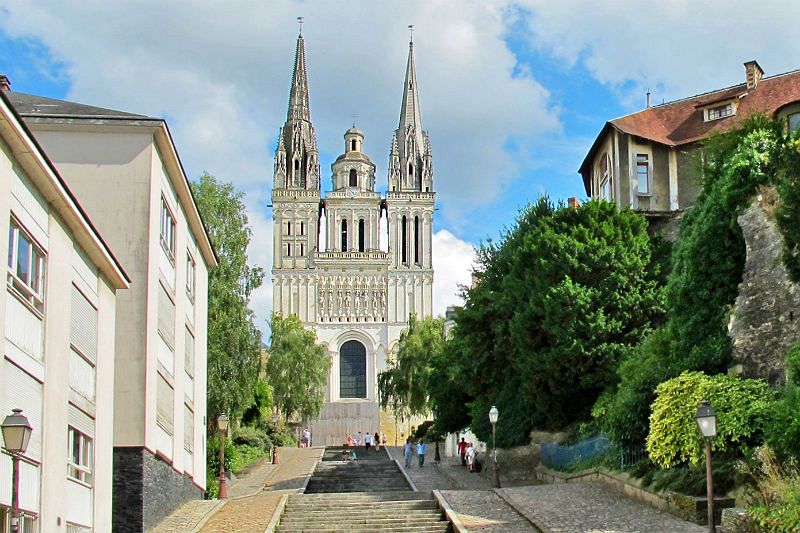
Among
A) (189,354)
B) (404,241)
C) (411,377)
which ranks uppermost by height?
(404,241)

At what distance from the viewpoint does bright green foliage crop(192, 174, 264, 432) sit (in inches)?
1651

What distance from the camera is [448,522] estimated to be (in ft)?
77.9

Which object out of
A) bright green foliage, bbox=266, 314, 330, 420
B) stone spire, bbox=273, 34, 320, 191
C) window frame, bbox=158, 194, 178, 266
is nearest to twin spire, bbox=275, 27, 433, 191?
stone spire, bbox=273, 34, 320, 191

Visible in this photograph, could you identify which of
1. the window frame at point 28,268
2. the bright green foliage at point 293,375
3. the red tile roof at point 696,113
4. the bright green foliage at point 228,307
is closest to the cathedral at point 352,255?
the bright green foliage at point 293,375

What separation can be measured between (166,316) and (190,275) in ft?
15.2

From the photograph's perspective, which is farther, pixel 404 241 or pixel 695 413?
pixel 404 241

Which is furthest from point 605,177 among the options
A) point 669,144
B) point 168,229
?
point 168,229

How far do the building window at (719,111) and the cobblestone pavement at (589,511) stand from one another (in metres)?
17.1

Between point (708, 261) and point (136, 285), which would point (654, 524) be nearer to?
point (708, 261)

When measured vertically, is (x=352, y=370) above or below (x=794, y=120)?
below

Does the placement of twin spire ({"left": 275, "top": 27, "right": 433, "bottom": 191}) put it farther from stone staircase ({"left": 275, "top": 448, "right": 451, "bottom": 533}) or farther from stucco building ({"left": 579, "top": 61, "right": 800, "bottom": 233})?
stone staircase ({"left": 275, "top": 448, "right": 451, "bottom": 533})

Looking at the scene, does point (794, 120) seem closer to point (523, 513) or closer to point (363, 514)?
point (523, 513)

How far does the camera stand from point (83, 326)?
1958 cm

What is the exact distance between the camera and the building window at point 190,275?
1171 inches
